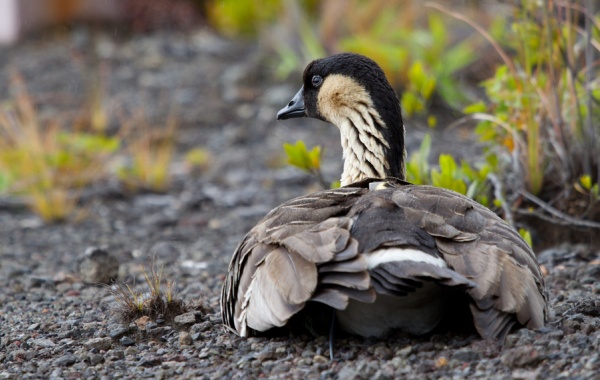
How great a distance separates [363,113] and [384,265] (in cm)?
174

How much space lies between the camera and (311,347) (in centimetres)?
445

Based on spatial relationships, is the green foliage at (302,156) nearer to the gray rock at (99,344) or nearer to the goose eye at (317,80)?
the goose eye at (317,80)

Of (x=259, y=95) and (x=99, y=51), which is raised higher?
(x=99, y=51)

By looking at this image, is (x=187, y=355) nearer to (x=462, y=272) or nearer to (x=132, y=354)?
(x=132, y=354)

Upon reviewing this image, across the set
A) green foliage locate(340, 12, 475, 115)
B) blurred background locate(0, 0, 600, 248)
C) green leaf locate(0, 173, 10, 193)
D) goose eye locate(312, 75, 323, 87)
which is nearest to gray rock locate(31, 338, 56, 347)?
blurred background locate(0, 0, 600, 248)

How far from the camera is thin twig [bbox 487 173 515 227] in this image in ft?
20.2

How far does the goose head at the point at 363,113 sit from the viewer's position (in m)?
5.50

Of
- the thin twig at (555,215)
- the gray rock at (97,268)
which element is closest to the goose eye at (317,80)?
the thin twig at (555,215)

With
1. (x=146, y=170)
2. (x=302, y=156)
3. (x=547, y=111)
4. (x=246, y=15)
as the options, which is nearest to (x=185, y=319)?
(x=302, y=156)

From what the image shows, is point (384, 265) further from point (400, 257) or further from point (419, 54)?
point (419, 54)

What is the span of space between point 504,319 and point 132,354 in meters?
1.82

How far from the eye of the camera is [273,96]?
12562mm

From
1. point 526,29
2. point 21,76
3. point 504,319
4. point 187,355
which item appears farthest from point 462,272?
point 21,76

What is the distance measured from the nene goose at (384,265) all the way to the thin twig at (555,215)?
1.71 metres
